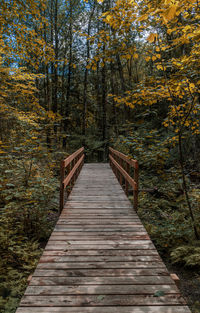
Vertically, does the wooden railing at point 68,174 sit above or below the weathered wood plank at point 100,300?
above

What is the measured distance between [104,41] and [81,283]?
4.23m

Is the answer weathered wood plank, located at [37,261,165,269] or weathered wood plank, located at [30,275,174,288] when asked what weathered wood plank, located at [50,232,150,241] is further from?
weathered wood plank, located at [30,275,174,288]

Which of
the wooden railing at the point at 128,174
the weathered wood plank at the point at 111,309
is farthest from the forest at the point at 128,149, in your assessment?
the weathered wood plank at the point at 111,309

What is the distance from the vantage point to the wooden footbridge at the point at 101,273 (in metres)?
1.97

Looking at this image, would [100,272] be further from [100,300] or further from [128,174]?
[128,174]

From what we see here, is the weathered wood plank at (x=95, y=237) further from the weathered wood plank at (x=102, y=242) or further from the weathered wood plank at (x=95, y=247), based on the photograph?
the weathered wood plank at (x=95, y=247)

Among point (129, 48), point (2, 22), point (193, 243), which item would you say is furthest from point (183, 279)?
point (2, 22)

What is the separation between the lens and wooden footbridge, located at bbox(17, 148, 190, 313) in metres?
1.97

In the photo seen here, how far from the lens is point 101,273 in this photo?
8.09 ft

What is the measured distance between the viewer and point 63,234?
3.54 m

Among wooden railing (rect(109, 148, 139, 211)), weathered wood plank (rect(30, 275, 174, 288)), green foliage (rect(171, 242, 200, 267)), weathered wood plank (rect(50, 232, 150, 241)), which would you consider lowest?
green foliage (rect(171, 242, 200, 267))

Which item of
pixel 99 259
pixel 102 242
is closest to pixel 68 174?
pixel 102 242

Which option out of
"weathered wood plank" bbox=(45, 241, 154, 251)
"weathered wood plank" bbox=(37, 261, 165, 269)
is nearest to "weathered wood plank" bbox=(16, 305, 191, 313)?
"weathered wood plank" bbox=(37, 261, 165, 269)

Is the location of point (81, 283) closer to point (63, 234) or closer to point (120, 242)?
point (120, 242)
